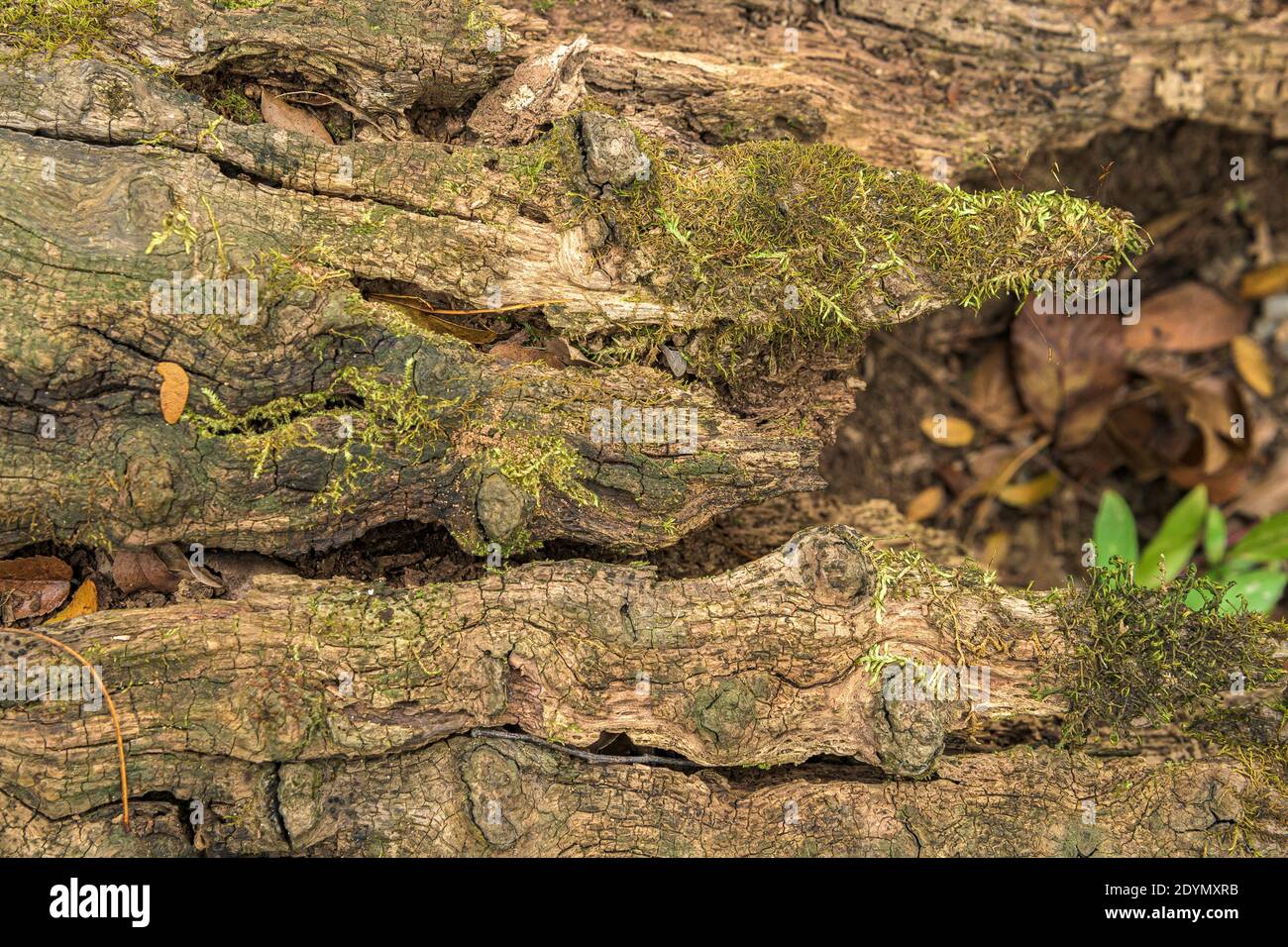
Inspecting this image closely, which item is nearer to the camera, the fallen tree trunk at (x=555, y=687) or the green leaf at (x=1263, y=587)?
the fallen tree trunk at (x=555, y=687)

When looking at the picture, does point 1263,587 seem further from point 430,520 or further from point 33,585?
point 33,585

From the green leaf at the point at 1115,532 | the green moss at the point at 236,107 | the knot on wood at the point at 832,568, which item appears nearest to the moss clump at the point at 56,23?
the green moss at the point at 236,107

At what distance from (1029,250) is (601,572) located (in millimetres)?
2152

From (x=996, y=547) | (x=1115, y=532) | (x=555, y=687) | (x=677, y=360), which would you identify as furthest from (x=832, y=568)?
(x=1115, y=532)

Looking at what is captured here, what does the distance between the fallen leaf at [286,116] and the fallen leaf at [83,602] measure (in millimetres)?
1982

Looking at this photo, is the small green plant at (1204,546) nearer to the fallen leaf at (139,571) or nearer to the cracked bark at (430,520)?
the cracked bark at (430,520)

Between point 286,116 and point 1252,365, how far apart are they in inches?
219

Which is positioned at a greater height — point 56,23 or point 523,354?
point 56,23

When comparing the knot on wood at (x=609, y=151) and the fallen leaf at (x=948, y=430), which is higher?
the knot on wood at (x=609, y=151)

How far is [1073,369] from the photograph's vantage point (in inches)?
209

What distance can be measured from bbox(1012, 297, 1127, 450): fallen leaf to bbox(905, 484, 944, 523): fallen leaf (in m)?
0.76

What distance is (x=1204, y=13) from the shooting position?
15.1 feet

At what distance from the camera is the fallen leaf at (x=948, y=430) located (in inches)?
208
